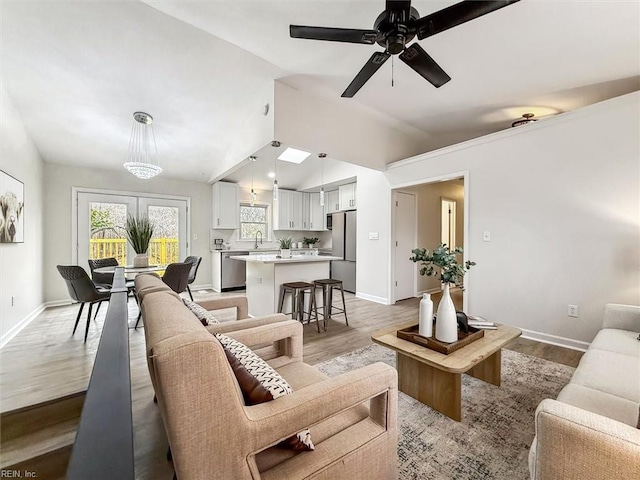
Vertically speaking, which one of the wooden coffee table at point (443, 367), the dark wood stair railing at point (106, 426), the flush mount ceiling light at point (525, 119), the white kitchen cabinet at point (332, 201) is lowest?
the wooden coffee table at point (443, 367)

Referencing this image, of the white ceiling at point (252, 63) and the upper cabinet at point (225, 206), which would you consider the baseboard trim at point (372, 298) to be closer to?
the white ceiling at point (252, 63)

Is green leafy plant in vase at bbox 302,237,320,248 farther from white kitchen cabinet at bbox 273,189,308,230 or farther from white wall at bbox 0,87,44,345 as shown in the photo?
white wall at bbox 0,87,44,345

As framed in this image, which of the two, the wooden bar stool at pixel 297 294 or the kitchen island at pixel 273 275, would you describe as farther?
the kitchen island at pixel 273 275

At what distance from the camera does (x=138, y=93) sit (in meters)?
3.28

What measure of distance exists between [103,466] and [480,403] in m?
2.24

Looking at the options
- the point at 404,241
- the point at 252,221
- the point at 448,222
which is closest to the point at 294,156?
the point at 252,221

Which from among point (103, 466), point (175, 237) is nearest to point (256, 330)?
point (103, 466)

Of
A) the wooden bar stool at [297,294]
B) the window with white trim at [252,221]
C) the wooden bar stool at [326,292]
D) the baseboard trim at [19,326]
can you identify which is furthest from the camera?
the window with white trim at [252,221]

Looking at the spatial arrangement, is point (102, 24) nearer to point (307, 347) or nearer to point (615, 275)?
point (307, 347)

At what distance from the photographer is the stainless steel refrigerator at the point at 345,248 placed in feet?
18.7

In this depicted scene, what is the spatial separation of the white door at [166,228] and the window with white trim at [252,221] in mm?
1306

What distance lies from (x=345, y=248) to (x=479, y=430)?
4.34 metres

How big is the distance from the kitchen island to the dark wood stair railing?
8.75 feet

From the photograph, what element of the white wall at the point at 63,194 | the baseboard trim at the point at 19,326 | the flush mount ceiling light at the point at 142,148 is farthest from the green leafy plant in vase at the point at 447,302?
the white wall at the point at 63,194
